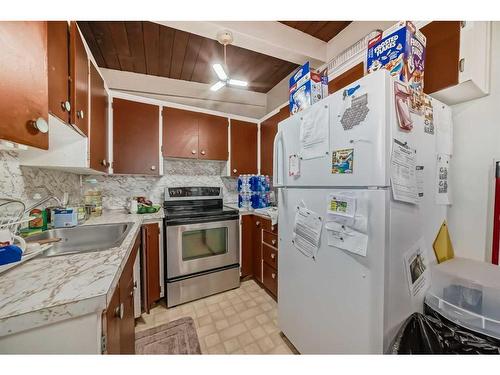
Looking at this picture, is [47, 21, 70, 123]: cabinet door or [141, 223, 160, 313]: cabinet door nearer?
[47, 21, 70, 123]: cabinet door

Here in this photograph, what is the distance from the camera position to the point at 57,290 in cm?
56

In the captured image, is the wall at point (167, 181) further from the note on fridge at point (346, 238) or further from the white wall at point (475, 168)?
the white wall at point (475, 168)

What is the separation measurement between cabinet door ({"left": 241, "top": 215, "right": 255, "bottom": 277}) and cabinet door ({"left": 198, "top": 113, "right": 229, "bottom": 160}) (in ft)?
2.82

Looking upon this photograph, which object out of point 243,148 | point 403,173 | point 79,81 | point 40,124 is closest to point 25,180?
point 79,81

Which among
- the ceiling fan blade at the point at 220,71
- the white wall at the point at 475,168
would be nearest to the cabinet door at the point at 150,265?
the ceiling fan blade at the point at 220,71

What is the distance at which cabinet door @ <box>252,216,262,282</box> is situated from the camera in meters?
2.10

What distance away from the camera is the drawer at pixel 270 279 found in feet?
6.12

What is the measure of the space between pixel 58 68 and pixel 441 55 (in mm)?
1945

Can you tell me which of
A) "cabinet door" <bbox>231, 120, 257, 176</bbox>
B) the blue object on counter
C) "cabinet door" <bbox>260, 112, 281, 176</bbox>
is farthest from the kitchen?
"cabinet door" <bbox>231, 120, 257, 176</bbox>

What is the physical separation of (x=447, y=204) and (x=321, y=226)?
0.77m

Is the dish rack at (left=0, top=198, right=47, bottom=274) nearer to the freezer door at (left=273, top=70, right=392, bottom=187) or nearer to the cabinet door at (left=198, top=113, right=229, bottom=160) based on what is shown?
the freezer door at (left=273, top=70, right=392, bottom=187)
